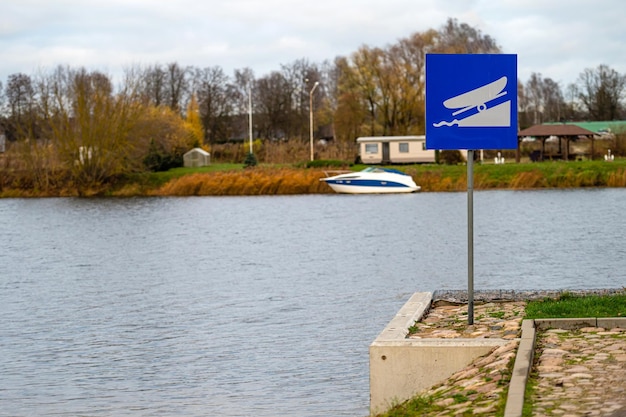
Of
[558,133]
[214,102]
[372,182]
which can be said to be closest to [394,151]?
[372,182]

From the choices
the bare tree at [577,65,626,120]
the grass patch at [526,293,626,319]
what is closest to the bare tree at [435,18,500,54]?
the bare tree at [577,65,626,120]

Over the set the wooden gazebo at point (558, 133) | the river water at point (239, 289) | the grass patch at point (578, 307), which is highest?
the wooden gazebo at point (558, 133)

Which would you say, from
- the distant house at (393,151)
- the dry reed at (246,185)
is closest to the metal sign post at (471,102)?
the dry reed at (246,185)

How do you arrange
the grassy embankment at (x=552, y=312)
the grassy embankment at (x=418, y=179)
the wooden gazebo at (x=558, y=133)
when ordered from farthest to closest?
the wooden gazebo at (x=558, y=133), the grassy embankment at (x=418, y=179), the grassy embankment at (x=552, y=312)

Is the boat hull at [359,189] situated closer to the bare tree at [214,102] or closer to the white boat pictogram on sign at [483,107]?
the bare tree at [214,102]

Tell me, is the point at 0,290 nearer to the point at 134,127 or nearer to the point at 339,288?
the point at 339,288

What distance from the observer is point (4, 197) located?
73.8m

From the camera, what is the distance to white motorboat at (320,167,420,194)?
70000 millimetres

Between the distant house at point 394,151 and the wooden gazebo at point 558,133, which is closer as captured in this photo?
the wooden gazebo at point 558,133

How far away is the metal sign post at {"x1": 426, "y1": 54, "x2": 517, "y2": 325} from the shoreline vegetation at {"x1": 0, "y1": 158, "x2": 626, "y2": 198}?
5625 cm

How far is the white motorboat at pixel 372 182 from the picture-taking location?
70.0 metres

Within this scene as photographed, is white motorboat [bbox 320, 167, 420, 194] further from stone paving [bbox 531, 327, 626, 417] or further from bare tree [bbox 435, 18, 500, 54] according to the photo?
stone paving [bbox 531, 327, 626, 417]

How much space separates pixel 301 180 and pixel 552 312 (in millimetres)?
59220

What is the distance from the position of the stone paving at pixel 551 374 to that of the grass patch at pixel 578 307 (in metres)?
0.41
